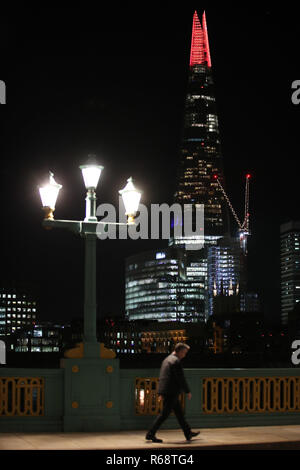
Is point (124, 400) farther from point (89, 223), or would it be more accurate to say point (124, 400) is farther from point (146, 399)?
point (89, 223)

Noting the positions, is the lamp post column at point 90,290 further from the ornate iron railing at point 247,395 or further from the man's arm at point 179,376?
the ornate iron railing at point 247,395

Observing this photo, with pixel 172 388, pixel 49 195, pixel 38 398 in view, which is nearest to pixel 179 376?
pixel 172 388

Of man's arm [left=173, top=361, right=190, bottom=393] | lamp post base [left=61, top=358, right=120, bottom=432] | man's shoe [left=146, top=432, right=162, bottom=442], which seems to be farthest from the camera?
lamp post base [left=61, top=358, right=120, bottom=432]

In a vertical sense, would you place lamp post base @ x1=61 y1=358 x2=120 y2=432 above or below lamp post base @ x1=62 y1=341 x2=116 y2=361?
below

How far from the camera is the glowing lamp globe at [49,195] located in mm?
16859

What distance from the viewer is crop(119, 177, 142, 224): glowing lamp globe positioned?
17.3 metres

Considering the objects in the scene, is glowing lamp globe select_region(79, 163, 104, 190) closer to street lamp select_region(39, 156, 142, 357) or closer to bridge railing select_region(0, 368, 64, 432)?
street lamp select_region(39, 156, 142, 357)

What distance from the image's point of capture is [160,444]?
14492 mm

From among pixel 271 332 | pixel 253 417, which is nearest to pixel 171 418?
pixel 253 417

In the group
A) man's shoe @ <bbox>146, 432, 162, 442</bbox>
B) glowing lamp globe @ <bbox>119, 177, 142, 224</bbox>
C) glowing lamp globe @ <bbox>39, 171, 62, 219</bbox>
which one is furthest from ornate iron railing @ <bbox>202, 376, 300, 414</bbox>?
glowing lamp globe @ <bbox>39, 171, 62, 219</bbox>

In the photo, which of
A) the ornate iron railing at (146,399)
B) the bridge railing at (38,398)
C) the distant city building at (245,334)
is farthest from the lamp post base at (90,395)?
the distant city building at (245,334)

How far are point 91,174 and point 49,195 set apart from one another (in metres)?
1.08
